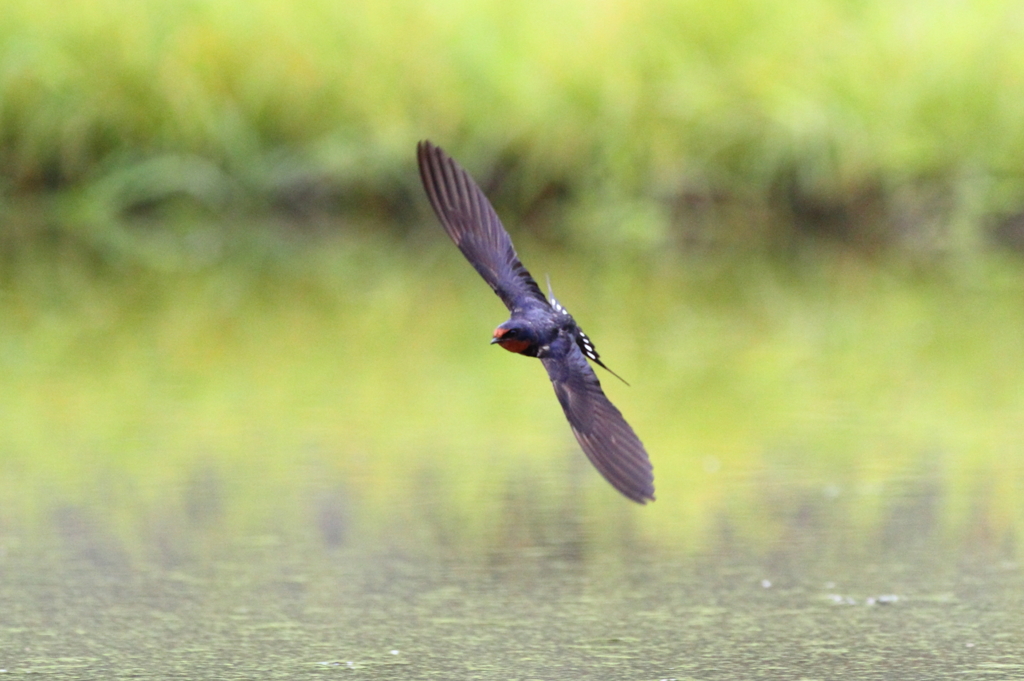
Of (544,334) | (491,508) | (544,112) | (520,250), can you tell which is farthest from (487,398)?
(544,112)

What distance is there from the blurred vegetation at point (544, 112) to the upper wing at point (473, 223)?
6382 mm

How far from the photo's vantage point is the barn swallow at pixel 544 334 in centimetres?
252

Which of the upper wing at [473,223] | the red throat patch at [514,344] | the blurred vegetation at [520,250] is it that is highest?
the blurred vegetation at [520,250]

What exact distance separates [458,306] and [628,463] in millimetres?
4310

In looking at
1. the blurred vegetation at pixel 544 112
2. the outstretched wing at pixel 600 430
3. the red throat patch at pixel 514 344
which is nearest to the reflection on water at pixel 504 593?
the outstretched wing at pixel 600 430

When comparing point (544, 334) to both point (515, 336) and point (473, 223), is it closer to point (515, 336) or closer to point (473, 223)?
point (515, 336)

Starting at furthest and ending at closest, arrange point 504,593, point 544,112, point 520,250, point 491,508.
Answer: point 544,112 → point 520,250 → point 491,508 → point 504,593

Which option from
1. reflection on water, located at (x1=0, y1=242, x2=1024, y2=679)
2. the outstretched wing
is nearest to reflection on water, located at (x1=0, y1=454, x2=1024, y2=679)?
reflection on water, located at (x1=0, y1=242, x2=1024, y2=679)

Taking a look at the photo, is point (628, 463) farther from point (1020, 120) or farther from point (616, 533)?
point (1020, 120)

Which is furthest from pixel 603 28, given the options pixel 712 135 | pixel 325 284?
pixel 325 284

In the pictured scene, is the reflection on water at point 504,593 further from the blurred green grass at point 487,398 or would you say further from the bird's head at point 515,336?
the bird's head at point 515,336

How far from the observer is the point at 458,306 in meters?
6.80

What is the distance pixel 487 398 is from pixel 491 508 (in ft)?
4.27

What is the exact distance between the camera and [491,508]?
3.61 m
